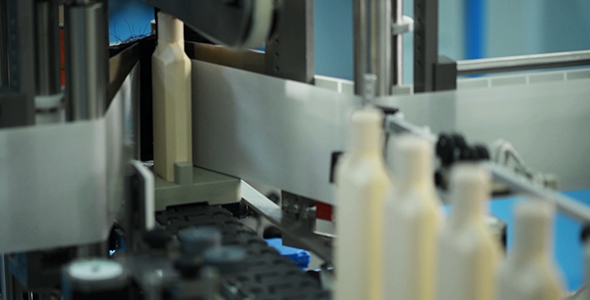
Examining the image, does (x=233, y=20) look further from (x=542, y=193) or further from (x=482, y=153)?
(x=542, y=193)

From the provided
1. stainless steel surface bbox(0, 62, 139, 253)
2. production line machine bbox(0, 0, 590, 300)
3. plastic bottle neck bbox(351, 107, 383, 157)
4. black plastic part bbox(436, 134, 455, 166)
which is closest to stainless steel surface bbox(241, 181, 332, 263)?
production line machine bbox(0, 0, 590, 300)

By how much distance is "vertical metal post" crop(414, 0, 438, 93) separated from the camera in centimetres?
221

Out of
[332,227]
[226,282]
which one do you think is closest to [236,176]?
[332,227]

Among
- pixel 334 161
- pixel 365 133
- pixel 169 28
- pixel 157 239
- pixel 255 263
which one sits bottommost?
pixel 255 263

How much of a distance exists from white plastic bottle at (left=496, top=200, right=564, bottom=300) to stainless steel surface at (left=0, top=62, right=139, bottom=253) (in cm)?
113

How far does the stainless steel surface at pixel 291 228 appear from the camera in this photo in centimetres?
220

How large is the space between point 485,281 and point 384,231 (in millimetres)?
196

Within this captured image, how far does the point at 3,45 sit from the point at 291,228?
926mm

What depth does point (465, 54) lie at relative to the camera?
14.6ft

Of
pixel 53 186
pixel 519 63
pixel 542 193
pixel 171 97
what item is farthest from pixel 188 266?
pixel 519 63

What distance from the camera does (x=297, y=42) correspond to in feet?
7.61

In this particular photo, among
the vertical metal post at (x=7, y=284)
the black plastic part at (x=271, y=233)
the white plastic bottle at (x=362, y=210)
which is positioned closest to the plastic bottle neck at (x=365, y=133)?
the white plastic bottle at (x=362, y=210)

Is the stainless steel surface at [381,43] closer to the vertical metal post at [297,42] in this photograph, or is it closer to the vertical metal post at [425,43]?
the vertical metal post at [425,43]

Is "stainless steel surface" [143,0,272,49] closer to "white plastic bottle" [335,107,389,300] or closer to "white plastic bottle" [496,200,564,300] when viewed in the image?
"white plastic bottle" [335,107,389,300]
